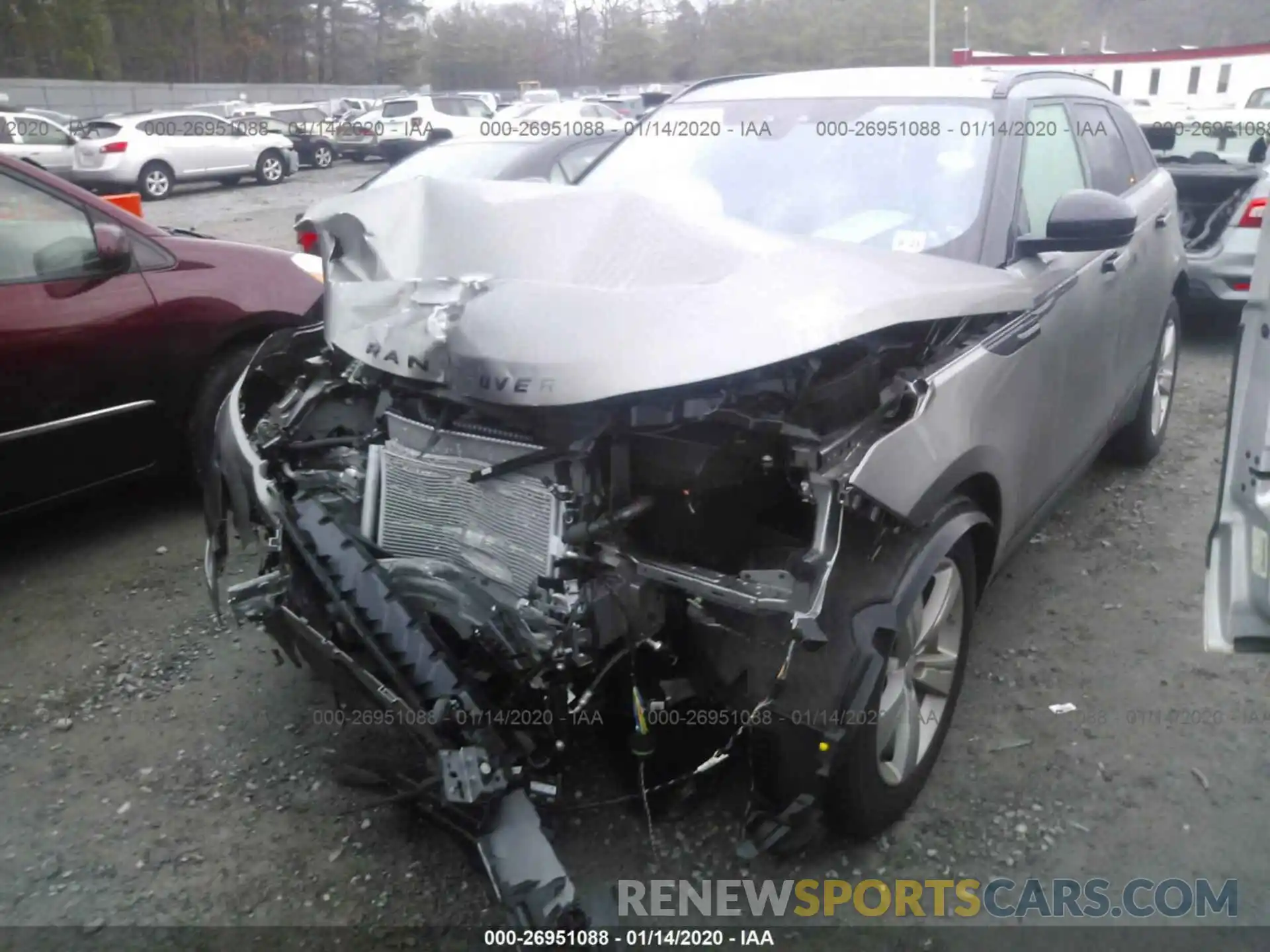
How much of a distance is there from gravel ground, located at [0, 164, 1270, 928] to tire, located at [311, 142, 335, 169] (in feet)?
76.7

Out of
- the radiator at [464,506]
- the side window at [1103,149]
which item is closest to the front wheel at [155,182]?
the side window at [1103,149]

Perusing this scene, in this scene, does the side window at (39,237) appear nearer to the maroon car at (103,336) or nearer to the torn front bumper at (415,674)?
the maroon car at (103,336)

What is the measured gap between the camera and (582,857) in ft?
8.45

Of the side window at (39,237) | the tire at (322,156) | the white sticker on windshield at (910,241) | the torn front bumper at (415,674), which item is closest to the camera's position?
the torn front bumper at (415,674)

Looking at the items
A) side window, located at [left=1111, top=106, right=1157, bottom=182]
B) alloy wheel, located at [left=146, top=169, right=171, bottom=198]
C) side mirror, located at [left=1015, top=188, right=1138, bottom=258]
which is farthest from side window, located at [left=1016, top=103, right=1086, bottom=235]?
alloy wheel, located at [left=146, top=169, right=171, bottom=198]

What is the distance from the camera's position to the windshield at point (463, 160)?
8.04m

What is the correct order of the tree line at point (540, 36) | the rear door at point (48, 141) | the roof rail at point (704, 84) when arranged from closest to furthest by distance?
the roof rail at point (704, 84) → the rear door at point (48, 141) → the tree line at point (540, 36)

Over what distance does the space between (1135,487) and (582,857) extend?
135 inches

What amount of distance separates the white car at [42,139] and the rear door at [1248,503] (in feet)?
65.4

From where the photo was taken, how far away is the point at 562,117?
2136cm

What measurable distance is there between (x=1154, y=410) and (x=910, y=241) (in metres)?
2.34

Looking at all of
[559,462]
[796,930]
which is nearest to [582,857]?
[796,930]

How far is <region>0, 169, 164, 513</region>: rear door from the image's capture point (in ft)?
12.2

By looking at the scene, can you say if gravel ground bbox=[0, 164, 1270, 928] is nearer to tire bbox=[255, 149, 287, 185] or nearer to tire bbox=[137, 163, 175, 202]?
tire bbox=[137, 163, 175, 202]
